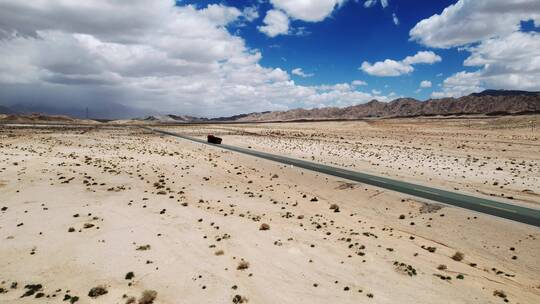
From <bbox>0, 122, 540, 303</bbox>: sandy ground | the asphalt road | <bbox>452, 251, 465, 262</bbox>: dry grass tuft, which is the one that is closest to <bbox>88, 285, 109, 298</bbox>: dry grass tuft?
<bbox>0, 122, 540, 303</bbox>: sandy ground

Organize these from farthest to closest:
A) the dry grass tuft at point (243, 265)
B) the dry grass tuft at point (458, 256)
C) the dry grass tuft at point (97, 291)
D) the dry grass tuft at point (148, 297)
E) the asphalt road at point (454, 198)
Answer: the asphalt road at point (454, 198), the dry grass tuft at point (458, 256), the dry grass tuft at point (243, 265), the dry grass tuft at point (97, 291), the dry grass tuft at point (148, 297)

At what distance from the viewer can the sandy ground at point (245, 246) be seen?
1084 cm

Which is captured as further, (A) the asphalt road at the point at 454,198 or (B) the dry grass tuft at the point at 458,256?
(A) the asphalt road at the point at 454,198

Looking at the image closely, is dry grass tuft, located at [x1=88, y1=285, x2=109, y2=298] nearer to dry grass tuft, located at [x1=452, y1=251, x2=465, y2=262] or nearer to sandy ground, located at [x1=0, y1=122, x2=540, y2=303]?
sandy ground, located at [x1=0, y1=122, x2=540, y2=303]

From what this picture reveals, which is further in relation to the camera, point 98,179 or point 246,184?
point 246,184

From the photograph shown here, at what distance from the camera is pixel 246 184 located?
89.0 feet

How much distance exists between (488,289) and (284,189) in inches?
623

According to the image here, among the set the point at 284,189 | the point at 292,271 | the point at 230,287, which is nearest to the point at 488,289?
the point at 292,271

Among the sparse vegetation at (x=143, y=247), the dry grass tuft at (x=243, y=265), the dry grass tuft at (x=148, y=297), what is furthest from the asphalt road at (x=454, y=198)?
the dry grass tuft at (x=148, y=297)

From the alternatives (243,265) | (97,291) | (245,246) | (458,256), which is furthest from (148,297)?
(458,256)

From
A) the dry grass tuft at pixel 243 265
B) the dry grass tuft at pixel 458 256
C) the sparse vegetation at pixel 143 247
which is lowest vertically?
the dry grass tuft at pixel 458 256

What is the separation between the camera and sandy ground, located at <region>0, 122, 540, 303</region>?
10.8 metres

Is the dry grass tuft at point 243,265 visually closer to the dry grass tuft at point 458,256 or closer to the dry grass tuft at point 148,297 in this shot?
the dry grass tuft at point 148,297

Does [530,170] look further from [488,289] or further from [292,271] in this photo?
[292,271]
